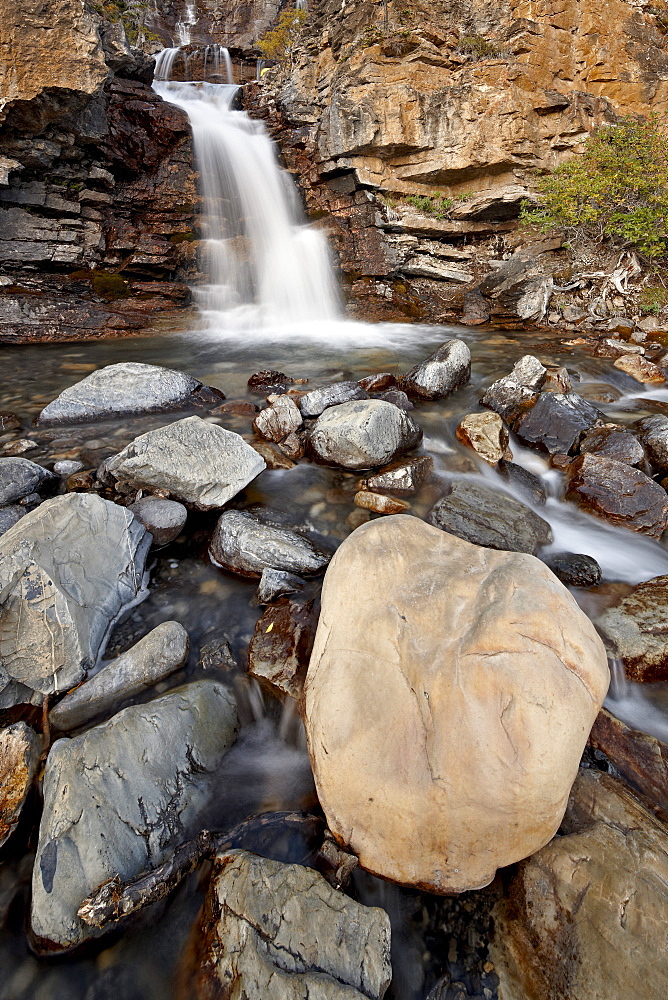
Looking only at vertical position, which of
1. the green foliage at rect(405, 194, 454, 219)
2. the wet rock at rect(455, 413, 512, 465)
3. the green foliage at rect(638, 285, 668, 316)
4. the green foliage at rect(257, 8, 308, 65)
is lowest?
the wet rock at rect(455, 413, 512, 465)

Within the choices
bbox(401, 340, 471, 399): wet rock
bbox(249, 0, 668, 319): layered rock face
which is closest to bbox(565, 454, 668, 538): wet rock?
bbox(401, 340, 471, 399): wet rock

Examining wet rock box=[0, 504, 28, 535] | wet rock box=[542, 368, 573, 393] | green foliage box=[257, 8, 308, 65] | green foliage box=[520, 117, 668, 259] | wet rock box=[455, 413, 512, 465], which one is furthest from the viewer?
green foliage box=[257, 8, 308, 65]

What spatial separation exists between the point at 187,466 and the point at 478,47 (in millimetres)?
15746

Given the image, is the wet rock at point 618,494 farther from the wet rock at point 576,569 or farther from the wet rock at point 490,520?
the wet rock at point 576,569

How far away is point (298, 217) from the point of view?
529 inches

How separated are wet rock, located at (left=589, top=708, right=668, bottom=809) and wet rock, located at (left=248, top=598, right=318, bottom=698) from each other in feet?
5.45

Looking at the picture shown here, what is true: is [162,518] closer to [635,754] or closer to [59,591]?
[59,591]

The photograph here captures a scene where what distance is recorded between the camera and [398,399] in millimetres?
5848

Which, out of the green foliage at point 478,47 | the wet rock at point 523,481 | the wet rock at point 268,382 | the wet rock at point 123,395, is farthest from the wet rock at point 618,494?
the green foliage at point 478,47

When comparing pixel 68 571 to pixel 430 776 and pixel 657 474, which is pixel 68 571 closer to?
pixel 430 776

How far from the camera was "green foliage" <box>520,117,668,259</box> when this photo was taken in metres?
9.90

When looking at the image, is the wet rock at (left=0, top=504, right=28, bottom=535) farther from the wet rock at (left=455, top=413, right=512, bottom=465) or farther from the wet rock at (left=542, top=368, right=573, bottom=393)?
the wet rock at (left=542, top=368, right=573, bottom=393)

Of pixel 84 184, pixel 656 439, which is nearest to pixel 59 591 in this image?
pixel 656 439

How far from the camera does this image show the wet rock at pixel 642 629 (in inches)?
107
